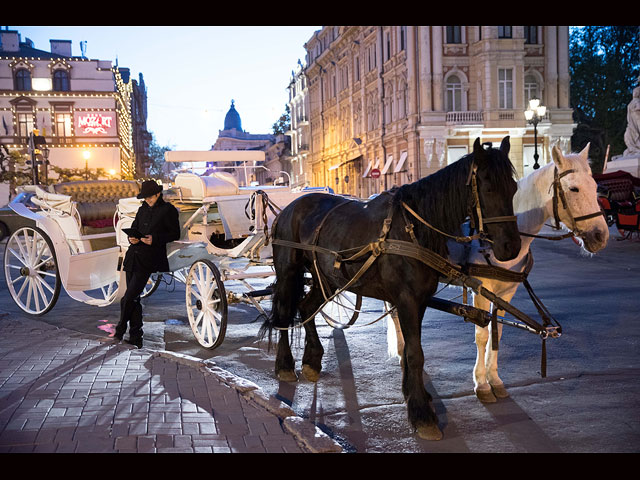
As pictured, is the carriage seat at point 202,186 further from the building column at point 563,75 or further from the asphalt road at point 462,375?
the building column at point 563,75

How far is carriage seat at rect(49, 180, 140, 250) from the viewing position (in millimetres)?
10418

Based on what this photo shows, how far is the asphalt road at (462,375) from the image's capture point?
4.73 metres

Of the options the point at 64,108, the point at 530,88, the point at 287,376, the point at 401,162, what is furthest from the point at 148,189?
the point at 64,108

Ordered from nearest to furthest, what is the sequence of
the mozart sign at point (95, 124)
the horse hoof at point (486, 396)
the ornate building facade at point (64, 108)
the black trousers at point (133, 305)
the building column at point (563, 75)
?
the horse hoof at point (486, 396)
the black trousers at point (133, 305)
the building column at point (563, 75)
the ornate building facade at point (64, 108)
the mozart sign at point (95, 124)

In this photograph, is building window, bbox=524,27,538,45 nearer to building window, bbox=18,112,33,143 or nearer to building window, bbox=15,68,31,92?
building window, bbox=18,112,33,143

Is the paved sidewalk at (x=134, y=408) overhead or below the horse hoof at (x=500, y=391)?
overhead

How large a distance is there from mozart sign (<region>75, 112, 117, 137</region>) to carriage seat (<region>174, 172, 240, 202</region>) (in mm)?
48115

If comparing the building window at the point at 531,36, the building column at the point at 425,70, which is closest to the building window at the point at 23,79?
the building column at the point at 425,70

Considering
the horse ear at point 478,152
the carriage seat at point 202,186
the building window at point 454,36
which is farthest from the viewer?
the building window at point 454,36

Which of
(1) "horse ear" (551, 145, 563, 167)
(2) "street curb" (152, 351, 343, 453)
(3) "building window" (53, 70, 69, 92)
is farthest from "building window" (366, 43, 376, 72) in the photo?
(1) "horse ear" (551, 145, 563, 167)
